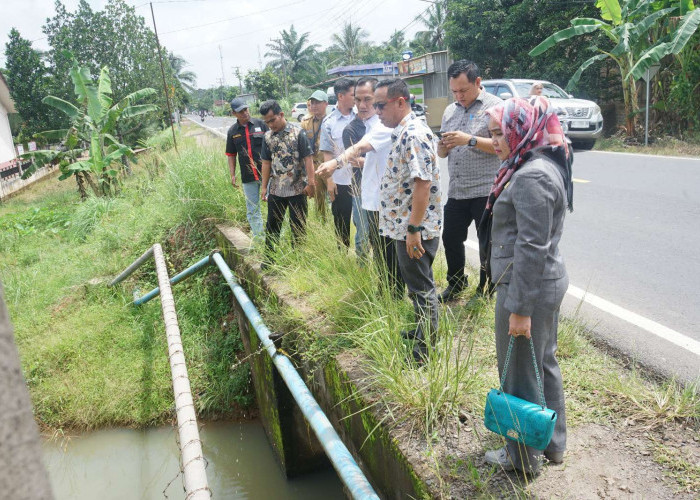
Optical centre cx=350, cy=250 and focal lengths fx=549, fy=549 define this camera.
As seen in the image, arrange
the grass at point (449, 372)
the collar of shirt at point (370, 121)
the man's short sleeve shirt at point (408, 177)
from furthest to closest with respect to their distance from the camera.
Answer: the collar of shirt at point (370, 121) < the man's short sleeve shirt at point (408, 177) < the grass at point (449, 372)

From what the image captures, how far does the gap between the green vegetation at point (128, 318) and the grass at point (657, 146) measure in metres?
10.0

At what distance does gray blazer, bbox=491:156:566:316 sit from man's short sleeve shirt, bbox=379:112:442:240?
875mm

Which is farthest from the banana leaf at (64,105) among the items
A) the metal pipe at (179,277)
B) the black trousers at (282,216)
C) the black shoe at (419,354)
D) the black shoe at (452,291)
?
the black shoe at (419,354)

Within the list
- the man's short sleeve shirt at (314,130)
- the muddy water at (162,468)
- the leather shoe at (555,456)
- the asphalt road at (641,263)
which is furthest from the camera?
the man's short sleeve shirt at (314,130)

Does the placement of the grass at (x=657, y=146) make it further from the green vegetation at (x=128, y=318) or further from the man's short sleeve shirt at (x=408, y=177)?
the man's short sleeve shirt at (x=408, y=177)

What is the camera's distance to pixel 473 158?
4074 millimetres

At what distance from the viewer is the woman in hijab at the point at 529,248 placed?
7.07 ft

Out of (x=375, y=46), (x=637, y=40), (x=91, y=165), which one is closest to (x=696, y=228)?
(x=637, y=40)

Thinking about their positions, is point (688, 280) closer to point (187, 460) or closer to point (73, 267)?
point (187, 460)

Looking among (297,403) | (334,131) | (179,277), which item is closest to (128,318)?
(179,277)

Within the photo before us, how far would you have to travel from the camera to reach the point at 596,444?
8.05 feet

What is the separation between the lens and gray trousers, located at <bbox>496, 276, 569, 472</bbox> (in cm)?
227

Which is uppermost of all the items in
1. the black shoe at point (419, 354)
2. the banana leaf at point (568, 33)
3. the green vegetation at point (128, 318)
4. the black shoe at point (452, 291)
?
the banana leaf at point (568, 33)

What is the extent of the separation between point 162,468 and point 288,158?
318cm
